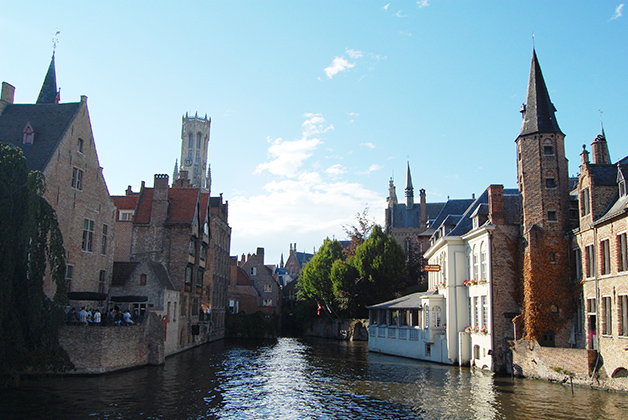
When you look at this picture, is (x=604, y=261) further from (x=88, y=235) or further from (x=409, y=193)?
(x=409, y=193)

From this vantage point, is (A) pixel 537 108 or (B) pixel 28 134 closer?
(A) pixel 537 108

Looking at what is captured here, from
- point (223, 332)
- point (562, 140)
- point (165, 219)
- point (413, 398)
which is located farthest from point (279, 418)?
point (223, 332)

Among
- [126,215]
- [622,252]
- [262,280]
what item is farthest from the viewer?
[262,280]

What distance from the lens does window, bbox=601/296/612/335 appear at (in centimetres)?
2377

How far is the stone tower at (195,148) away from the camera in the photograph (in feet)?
497

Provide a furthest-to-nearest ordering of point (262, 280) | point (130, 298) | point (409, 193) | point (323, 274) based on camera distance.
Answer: point (409, 193), point (262, 280), point (323, 274), point (130, 298)

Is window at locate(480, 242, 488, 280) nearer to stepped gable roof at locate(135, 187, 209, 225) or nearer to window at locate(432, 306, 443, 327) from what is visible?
window at locate(432, 306, 443, 327)

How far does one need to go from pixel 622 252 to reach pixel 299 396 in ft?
50.4

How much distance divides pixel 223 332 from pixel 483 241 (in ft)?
116

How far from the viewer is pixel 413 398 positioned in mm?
21812

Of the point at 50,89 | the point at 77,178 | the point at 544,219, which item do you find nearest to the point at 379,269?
the point at 544,219

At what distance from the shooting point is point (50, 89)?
46.5m

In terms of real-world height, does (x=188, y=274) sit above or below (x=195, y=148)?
below

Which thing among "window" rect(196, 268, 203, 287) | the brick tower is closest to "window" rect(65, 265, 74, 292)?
"window" rect(196, 268, 203, 287)
